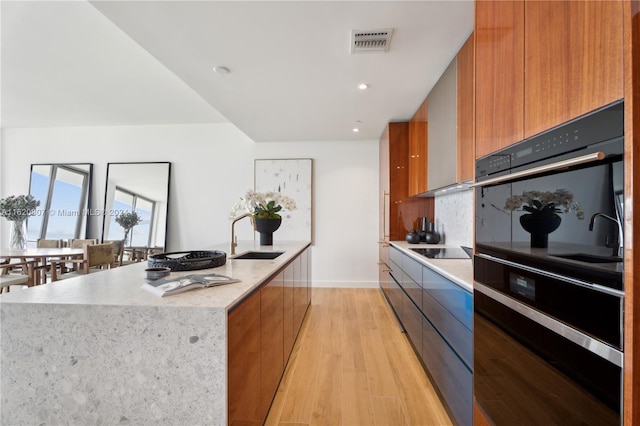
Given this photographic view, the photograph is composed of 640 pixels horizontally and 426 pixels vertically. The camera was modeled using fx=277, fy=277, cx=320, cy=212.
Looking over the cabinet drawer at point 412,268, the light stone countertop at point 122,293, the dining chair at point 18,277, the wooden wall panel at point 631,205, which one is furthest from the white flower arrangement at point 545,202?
the dining chair at point 18,277

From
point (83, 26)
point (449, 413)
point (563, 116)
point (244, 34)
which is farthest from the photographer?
point (83, 26)

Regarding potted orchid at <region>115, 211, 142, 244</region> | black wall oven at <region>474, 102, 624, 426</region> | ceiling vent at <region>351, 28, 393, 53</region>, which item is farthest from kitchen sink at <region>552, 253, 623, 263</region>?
potted orchid at <region>115, 211, 142, 244</region>

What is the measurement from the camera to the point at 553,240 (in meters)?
0.82

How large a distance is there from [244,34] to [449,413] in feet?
9.27

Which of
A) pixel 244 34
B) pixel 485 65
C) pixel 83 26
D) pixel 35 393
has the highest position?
pixel 83 26

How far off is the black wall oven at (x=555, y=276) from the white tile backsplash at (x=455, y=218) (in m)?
1.71

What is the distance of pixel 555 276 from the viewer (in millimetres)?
797

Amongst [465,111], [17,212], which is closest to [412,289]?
[465,111]

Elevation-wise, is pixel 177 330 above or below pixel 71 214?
below

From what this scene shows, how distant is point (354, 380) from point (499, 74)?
2.07m

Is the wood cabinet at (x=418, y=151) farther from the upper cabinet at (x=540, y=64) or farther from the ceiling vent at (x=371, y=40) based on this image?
the upper cabinet at (x=540, y=64)

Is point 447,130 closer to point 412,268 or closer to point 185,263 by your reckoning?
point 412,268

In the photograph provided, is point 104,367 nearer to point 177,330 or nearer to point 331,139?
point 177,330

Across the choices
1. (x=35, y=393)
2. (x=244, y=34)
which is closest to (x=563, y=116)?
(x=35, y=393)
